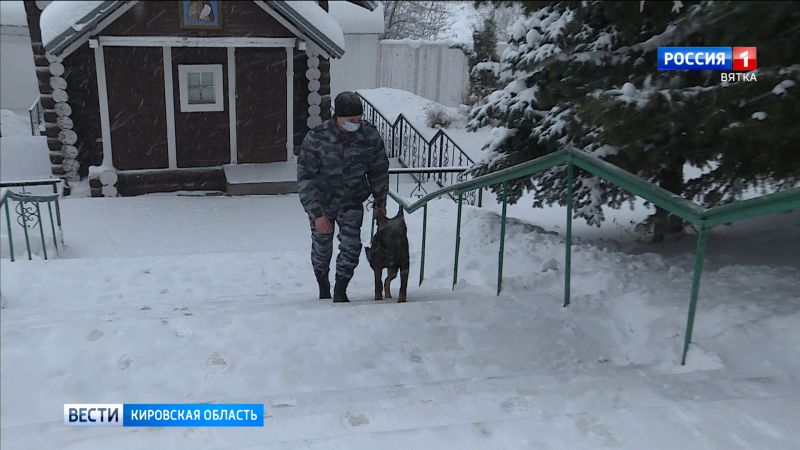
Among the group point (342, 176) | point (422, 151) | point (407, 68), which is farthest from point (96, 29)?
point (407, 68)

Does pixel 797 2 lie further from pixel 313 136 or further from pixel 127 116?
pixel 127 116

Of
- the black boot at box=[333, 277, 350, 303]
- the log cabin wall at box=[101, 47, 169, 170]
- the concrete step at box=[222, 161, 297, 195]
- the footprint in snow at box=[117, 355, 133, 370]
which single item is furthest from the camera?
the log cabin wall at box=[101, 47, 169, 170]

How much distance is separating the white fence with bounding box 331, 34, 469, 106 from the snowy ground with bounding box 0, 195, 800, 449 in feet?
58.2

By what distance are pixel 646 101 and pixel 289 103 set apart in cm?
966

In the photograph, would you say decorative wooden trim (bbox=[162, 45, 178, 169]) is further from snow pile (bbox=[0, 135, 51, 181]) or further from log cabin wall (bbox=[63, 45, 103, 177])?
snow pile (bbox=[0, 135, 51, 181])

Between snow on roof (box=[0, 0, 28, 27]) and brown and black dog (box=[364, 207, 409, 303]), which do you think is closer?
brown and black dog (box=[364, 207, 409, 303])

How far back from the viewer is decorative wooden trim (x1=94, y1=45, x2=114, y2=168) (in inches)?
470

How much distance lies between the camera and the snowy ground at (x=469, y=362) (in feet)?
9.03

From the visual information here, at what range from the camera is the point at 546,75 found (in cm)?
645

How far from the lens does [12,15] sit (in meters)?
19.8

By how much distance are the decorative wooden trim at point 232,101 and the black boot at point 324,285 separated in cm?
846

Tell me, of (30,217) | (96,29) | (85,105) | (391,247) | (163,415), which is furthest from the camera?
(85,105)

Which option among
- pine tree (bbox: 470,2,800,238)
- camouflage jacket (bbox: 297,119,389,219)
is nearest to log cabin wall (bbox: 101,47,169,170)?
pine tree (bbox: 470,2,800,238)

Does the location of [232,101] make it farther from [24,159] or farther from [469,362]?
[469,362]
